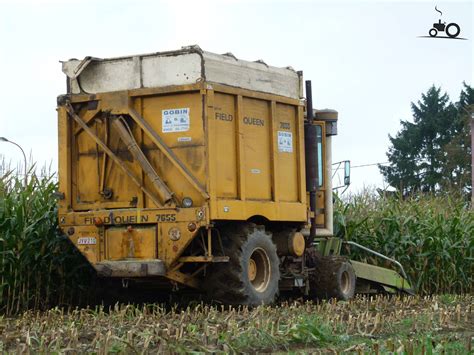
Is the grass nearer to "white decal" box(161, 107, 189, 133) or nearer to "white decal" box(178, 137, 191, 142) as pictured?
"white decal" box(178, 137, 191, 142)

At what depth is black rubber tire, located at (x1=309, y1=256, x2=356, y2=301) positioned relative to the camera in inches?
627

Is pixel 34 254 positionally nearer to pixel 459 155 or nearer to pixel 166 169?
pixel 166 169

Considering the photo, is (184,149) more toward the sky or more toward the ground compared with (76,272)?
→ more toward the sky

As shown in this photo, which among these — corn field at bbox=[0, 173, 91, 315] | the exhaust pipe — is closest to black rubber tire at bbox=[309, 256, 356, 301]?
the exhaust pipe

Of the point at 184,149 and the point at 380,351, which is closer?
the point at 380,351

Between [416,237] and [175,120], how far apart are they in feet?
26.3

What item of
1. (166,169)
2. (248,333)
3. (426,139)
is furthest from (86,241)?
(426,139)

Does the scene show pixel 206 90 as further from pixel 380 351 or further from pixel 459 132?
pixel 459 132

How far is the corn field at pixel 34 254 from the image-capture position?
14.0 m

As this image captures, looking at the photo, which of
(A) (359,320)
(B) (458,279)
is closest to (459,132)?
(B) (458,279)

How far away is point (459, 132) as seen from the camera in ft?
213

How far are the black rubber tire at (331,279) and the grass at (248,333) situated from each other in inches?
144

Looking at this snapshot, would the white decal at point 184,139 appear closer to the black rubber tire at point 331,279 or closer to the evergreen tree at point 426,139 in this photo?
the black rubber tire at point 331,279

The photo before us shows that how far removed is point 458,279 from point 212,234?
27.3ft
